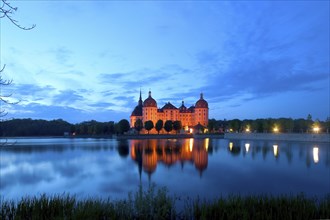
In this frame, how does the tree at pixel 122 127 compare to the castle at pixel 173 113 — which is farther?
the castle at pixel 173 113

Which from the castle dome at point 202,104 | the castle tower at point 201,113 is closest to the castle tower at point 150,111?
the castle tower at point 201,113

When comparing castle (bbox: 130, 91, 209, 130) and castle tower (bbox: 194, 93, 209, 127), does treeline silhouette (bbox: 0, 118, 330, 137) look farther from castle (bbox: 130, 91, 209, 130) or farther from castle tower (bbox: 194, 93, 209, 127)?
castle (bbox: 130, 91, 209, 130)

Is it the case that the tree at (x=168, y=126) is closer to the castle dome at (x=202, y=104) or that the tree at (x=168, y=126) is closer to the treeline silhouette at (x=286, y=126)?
the treeline silhouette at (x=286, y=126)

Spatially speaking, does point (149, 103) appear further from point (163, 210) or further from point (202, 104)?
point (163, 210)

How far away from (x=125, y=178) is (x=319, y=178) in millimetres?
11406

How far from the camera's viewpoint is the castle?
120m

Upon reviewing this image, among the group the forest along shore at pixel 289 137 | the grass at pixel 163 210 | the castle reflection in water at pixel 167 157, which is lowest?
the castle reflection in water at pixel 167 157

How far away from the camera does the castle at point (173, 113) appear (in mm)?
119688

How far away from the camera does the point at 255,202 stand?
8781 millimetres

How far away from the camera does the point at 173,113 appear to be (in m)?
124

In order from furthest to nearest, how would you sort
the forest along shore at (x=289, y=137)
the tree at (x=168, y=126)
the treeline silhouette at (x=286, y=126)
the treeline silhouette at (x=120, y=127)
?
the tree at (x=168, y=126) → the treeline silhouette at (x=120, y=127) → the treeline silhouette at (x=286, y=126) → the forest along shore at (x=289, y=137)

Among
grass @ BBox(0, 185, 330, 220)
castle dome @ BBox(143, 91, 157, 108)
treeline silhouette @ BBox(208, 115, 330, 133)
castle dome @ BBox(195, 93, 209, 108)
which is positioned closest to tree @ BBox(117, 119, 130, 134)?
castle dome @ BBox(143, 91, 157, 108)

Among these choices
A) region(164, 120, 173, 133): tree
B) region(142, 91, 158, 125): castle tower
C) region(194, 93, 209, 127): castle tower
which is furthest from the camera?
region(194, 93, 209, 127): castle tower

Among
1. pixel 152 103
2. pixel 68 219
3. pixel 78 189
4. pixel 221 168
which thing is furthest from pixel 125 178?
pixel 152 103
